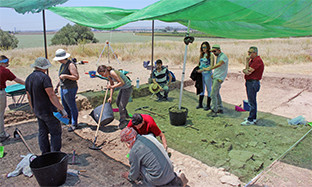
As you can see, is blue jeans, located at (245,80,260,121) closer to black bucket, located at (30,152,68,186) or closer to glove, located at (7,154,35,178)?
black bucket, located at (30,152,68,186)

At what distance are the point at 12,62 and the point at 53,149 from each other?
1099 centimetres

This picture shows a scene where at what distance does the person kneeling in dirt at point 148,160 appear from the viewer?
248cm

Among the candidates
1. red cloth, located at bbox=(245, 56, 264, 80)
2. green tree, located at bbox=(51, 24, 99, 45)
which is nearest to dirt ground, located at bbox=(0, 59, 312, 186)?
red cloth, located at bbox=(245, 56, 264, 80)

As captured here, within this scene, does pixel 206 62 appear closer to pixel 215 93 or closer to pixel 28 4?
pixel 215 93

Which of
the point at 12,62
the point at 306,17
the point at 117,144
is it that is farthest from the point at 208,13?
the point at 12,62

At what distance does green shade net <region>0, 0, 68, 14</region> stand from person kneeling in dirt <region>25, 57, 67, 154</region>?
5.72ft

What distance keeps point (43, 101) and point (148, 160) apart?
6.03 ft

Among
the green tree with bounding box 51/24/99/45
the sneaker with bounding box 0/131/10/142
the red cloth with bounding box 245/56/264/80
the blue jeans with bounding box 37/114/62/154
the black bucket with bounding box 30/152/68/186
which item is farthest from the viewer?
the green tree with bounding box 51/24/99/45

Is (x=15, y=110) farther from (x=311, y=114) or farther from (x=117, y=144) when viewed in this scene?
(x=311, y=114)

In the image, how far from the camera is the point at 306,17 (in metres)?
3.88

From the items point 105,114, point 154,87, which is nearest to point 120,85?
point 105,114

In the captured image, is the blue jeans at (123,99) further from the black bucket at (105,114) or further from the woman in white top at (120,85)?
the black bucket at (105,114)

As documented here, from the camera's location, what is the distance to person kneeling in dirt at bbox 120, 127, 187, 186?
97.7 inches

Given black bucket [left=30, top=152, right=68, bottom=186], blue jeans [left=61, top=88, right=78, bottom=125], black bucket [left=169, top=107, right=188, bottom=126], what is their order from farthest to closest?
black bucket [left=169, top=107, right=188, bottom=126] < blue jeans [left=61, top=88, right=78, bottom=125] < black bucket [left=30, top=152, right=68, bottom=186]
